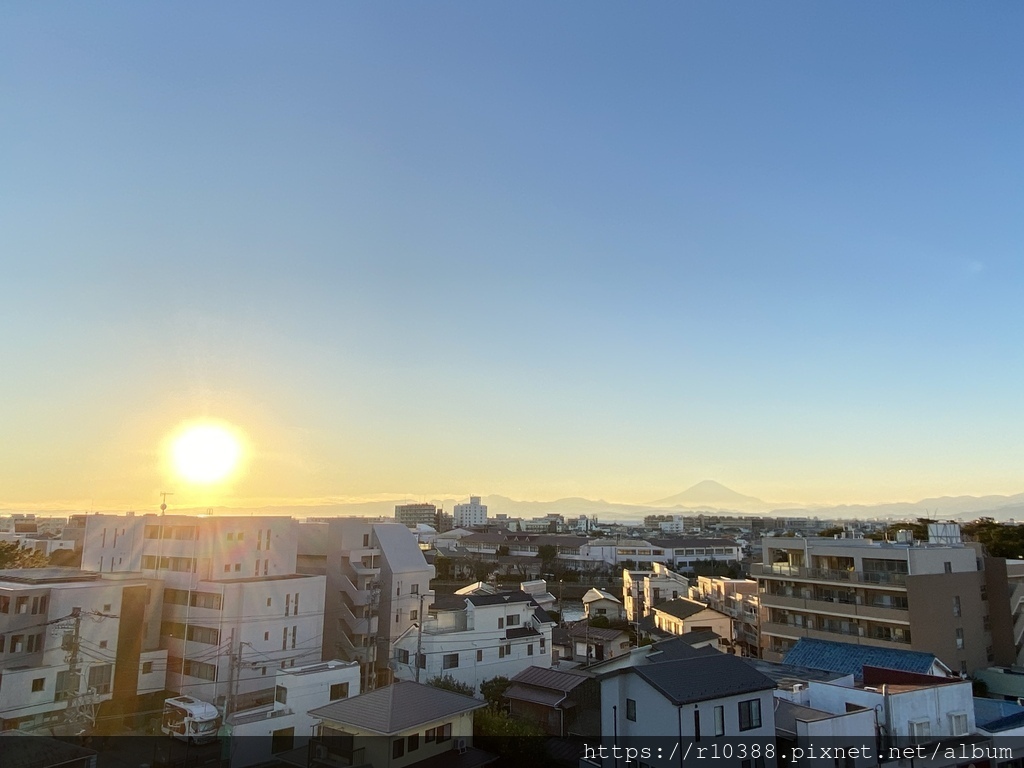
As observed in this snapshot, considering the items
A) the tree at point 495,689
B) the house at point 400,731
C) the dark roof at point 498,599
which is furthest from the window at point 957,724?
the dark roof at point 498,599

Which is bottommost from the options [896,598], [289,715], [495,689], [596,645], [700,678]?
[596,645]

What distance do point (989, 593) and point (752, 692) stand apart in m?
18.7

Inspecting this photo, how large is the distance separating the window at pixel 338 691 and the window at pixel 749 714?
11060mm

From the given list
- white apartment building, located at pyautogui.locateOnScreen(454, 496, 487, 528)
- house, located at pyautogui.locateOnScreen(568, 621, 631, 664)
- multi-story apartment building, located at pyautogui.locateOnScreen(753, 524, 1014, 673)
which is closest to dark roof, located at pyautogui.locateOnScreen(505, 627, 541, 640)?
house, located at pyautogui.locateOnScreen(568, 621, 631, 664)

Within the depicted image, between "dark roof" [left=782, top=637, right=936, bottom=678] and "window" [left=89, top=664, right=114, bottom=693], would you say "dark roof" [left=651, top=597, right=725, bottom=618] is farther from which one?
"window" [left=89, top=664, right=114, bottom=693]

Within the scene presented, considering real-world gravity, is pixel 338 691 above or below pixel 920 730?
below

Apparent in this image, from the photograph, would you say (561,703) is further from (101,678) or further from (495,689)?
(101,678)

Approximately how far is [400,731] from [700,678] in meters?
6.76

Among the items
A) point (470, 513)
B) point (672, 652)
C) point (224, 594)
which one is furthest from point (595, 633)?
point (470, 513)

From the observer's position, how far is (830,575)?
88.5ft

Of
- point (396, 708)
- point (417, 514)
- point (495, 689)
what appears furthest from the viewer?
point (417, 514)

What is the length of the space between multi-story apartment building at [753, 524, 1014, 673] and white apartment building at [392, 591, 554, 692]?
35.5ft

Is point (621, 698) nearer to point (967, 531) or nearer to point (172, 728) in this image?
point (172, 728)

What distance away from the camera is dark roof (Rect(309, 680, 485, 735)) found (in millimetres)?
13750
